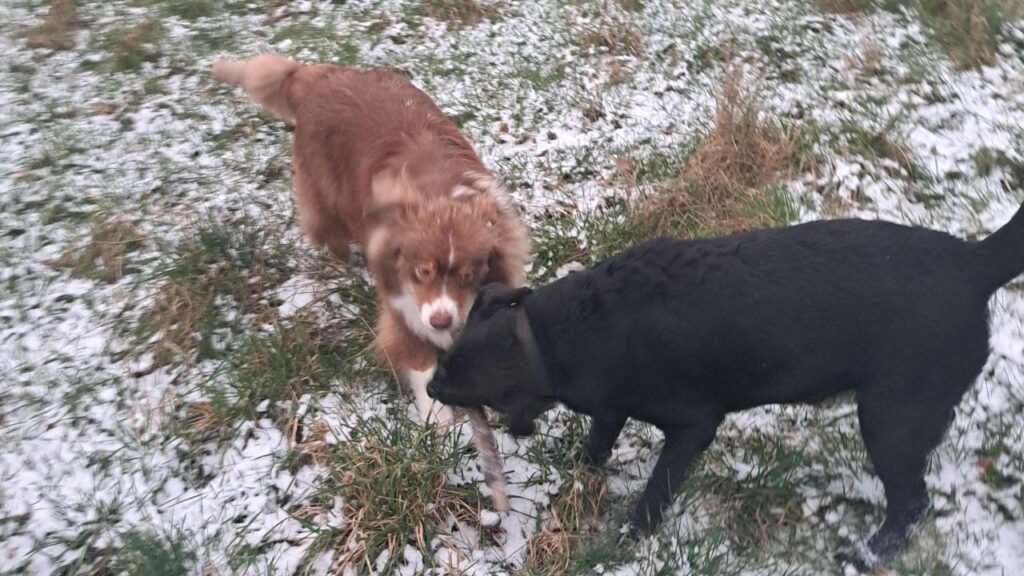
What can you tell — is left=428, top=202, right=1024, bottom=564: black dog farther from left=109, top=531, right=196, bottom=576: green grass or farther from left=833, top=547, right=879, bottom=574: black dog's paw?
left=109, top=531, right=196, bottom=576: green grass

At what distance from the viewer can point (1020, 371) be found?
2.92 metres

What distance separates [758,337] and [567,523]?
100 centimetres

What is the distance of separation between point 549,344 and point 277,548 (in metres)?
1.28

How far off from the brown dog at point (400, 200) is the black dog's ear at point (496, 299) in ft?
1.00

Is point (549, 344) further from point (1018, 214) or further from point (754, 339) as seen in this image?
point (1018, 214)

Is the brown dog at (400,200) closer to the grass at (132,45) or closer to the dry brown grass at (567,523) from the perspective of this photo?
the dry brown grass at (567,523)

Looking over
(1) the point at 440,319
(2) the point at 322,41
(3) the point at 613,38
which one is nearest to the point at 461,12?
(2) the point at 322,41

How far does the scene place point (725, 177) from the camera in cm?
388

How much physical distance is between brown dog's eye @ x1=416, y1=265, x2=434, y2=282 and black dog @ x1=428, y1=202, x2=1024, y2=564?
367 mm

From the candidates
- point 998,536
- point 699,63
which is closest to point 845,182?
point 699,63

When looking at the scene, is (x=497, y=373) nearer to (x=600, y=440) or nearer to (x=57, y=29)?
(x=600, y=440)

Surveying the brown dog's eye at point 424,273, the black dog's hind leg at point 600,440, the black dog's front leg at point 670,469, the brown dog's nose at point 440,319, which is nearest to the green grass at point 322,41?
the brown dog's eye at point 424,273

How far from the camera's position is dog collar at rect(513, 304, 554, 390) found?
2236 mm

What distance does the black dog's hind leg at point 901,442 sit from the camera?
2.17 metres
